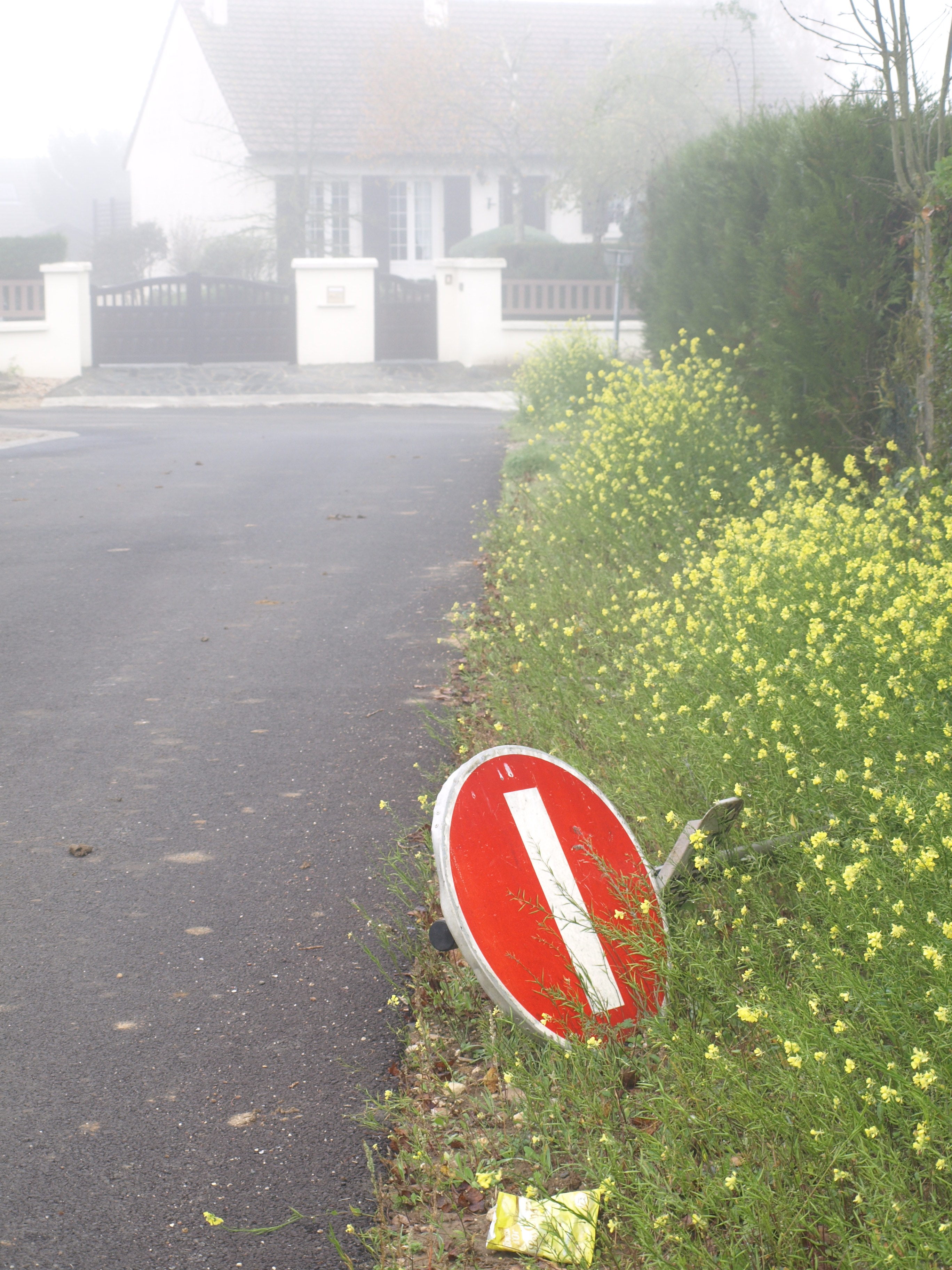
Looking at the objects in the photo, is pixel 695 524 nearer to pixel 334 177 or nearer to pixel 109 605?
pixel 109 605

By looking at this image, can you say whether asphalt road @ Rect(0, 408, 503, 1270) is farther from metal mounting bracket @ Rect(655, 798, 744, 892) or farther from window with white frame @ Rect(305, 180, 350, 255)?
window with white frame @ Rect(305, 180, 350, 255)

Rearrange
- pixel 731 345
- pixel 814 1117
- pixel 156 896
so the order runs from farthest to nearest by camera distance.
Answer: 1. pixel 731 345
2. pixel 156 896
3. pixel 814 1117

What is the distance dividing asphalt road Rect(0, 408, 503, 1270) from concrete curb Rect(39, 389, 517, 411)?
12.5 metres

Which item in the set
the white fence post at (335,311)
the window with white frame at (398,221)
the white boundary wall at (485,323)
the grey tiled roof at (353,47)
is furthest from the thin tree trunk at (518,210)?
the white fence post at (335,311)

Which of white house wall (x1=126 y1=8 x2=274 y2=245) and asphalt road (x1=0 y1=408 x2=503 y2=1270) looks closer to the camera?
asphalt road (x1=0 y1=408 x2=503 y2=1270)

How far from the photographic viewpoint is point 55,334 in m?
23.8

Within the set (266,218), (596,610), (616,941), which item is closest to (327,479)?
(596,610)

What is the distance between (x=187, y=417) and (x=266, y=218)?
1619cm

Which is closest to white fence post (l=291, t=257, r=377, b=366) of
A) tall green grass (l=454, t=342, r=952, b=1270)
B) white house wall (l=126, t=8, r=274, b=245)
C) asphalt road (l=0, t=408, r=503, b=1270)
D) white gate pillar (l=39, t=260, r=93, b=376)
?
white gate pillar (l=39, t=260, r=93, b=376)

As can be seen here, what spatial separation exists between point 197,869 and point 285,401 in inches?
754

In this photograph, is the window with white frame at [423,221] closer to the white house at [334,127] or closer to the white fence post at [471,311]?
the white house at [334,127]

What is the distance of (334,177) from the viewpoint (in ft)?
116

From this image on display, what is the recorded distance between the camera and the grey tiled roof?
3453 cm

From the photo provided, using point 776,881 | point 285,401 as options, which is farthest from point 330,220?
point 776,881
